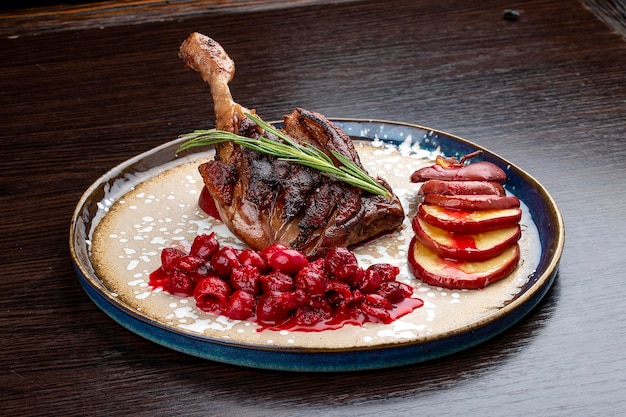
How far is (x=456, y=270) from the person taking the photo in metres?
2.25

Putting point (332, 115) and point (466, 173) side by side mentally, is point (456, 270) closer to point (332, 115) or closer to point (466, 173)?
point (466, 173)

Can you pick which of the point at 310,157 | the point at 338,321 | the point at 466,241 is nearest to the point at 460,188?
the point at 466,241

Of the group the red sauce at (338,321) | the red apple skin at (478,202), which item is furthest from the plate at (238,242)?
the red apple skin at (478,202)

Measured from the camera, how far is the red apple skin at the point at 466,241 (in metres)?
2.27

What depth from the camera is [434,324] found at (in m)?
2.07

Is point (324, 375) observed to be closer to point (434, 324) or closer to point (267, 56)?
point (434, 324)

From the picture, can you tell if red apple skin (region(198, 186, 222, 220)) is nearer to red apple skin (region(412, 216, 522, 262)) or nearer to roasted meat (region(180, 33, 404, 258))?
roasted meat (region(180, 33, 404, 258))

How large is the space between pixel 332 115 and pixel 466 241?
128 centimetres

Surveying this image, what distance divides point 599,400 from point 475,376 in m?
0.27

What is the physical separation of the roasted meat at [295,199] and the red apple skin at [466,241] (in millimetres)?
135

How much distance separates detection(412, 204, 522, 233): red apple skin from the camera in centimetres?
233

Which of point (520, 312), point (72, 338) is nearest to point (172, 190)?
point (72, 338)

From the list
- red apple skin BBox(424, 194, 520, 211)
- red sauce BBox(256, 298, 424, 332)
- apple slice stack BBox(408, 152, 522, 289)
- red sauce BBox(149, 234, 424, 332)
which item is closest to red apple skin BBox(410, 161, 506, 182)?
apple slice stack BBox(408, 152, 522, 289)

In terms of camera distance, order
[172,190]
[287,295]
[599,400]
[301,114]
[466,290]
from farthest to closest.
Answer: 1. [172,190]
2. [301,114]
3. [466,290]
4. [287,295]
5. [599,400]
